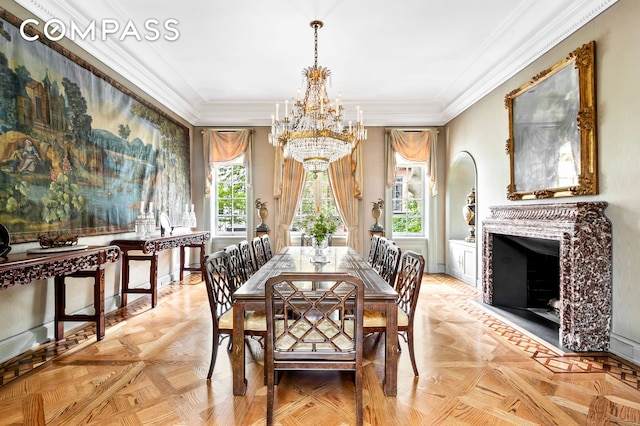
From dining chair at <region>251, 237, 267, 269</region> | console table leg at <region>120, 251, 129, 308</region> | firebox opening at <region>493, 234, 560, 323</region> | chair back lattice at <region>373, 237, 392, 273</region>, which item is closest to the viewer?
chair back lattice at <region>373, 237, 392, 273</region>

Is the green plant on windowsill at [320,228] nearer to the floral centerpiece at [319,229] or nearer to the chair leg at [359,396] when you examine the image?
the floral centerpiece at [319,229]

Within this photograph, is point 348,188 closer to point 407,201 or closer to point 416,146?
point 407,201

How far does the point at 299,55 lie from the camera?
4.75m

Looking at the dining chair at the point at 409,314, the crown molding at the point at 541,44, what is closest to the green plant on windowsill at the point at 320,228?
the dining chair at the point at 409,314

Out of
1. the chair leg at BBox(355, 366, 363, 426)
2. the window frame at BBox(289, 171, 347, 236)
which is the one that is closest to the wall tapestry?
the window frame at BBox(289, 171, 347, 236)

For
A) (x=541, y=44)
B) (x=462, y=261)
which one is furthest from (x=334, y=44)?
(x=462, y=261)

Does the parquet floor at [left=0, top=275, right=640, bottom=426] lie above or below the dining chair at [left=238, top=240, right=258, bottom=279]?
below

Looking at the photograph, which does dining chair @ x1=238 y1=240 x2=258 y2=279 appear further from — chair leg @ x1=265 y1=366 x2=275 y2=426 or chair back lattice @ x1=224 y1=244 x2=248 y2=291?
chair leg @ x1=265 y1=366 x2=275 y2=426

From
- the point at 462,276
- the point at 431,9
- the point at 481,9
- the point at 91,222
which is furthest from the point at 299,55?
the point at 462,276

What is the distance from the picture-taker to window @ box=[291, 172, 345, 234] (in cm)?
730

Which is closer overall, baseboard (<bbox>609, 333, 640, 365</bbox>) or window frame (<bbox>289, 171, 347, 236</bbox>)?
baseboard (<bbox>609, 333, 640, 365</bbox>)

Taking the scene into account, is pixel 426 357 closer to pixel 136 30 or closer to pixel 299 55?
pixel 299 55

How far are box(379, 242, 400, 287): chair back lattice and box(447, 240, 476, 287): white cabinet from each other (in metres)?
2.85

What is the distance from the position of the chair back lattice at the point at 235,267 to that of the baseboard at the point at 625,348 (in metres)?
3.37
